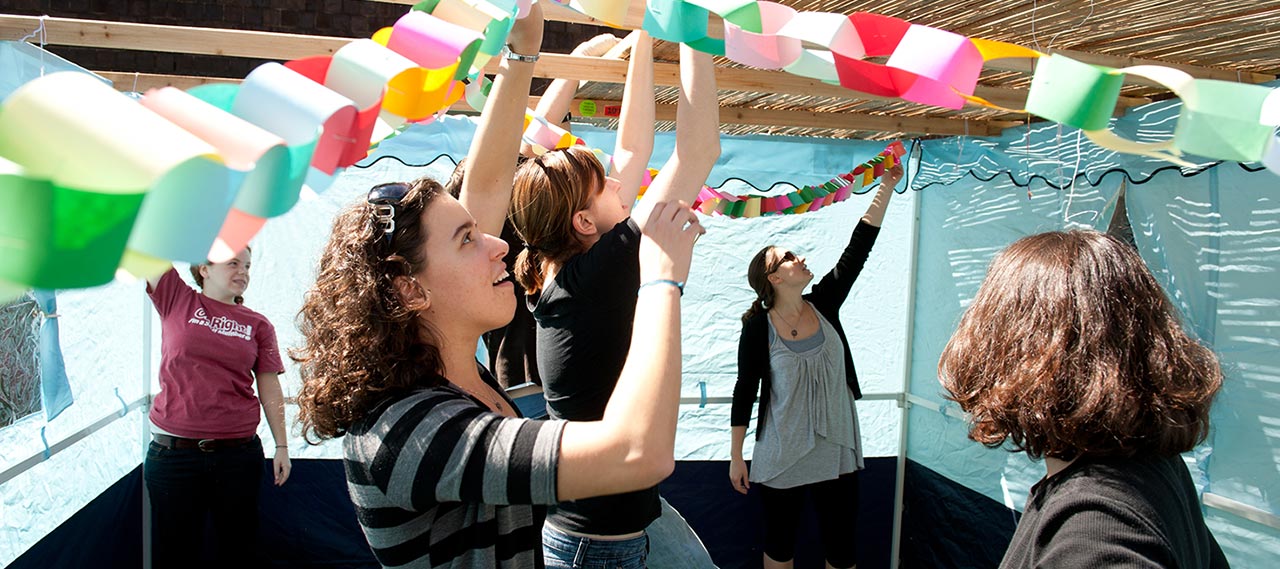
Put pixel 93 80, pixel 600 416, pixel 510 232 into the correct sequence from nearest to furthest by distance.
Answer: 1. pixel 93 80
2. pixel 600 416
3. pixel 510 232

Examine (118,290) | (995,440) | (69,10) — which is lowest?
(118,290)

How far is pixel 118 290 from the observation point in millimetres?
3348

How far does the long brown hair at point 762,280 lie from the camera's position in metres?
3.42

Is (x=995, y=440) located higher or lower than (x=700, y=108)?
lower

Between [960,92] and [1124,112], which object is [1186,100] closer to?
[960,92]

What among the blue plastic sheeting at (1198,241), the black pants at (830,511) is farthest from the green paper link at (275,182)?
the black pants at (830,511)

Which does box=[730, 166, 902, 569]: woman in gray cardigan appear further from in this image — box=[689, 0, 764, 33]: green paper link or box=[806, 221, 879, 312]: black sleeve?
box=[689, 0, 764, 33]: green paper link

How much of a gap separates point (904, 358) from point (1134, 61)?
2128 millimetres

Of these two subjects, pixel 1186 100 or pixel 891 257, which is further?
pixel 891 257

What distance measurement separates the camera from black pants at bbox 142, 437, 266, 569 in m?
2.94

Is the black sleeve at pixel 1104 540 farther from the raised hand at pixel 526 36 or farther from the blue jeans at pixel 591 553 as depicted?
the raised hand at pixel 526 36

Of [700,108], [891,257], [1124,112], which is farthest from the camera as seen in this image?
[891,257]

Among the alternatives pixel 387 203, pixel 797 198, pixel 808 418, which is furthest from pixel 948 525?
pixel 387 203

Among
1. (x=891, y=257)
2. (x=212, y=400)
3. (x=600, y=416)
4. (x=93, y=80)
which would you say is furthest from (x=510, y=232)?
(x=891, y=257)
